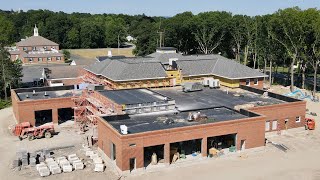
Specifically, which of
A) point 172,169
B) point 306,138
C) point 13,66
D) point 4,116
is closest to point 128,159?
point 172,169

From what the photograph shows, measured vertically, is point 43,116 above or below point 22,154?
above

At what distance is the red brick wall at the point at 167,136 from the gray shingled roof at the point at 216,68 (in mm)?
18668

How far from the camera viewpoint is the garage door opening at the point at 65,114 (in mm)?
54541

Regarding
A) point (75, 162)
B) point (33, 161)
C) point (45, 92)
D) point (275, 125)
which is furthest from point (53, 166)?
point (275, 125)

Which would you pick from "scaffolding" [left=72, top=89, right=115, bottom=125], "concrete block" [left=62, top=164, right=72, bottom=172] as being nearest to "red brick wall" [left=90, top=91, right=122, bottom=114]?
"scaffolding" [left=72, top=89, right=115, bottom=125]

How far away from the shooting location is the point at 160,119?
40.8 m

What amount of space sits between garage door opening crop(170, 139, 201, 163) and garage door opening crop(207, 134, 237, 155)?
122 centimetres

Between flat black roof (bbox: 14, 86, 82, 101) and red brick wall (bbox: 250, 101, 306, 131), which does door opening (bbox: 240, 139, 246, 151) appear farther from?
flat black roof (bbox: 14, 86, 82, 101)

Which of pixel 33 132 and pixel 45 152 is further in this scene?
pixel 33 132

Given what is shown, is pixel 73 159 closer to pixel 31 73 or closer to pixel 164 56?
pixel 164 56

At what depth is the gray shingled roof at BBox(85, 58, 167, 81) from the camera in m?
55.6

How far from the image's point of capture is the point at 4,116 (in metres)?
56.8

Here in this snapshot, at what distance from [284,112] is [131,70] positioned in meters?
21.8

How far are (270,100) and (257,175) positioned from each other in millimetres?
18422
